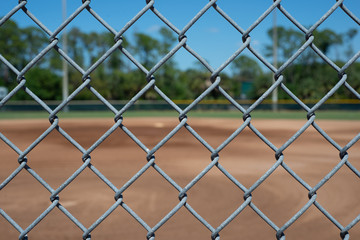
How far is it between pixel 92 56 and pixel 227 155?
37171 mm

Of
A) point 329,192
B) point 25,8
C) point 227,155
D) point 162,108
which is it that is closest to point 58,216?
point 25,8

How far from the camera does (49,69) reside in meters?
33.0

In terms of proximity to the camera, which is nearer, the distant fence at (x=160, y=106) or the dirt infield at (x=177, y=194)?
the dirt infield at (x=177, y=194)

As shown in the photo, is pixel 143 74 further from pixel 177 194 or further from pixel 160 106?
pixel 177 194

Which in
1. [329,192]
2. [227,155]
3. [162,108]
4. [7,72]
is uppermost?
[7,72]

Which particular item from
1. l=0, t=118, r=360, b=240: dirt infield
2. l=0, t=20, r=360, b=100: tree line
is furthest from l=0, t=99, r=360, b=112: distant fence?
l=0, t=118, r=360, b=240: dirt infield

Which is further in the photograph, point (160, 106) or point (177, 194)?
point (160, 106)

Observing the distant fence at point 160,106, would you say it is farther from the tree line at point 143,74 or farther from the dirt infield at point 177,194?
the dirt infield at point 177,194

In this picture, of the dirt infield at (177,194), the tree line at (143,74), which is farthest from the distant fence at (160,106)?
the dirt infield at (177,194)

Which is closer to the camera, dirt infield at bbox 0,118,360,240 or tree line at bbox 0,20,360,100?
dirt infield at bbox 0,118,360,240

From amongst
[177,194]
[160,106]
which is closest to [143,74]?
[160,106]

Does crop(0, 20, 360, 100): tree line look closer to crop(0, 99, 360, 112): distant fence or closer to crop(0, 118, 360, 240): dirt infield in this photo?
crop(0, 99, 360, 112): distant fence

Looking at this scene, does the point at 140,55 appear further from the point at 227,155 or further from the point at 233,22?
the point at 233,22

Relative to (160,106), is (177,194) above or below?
below
